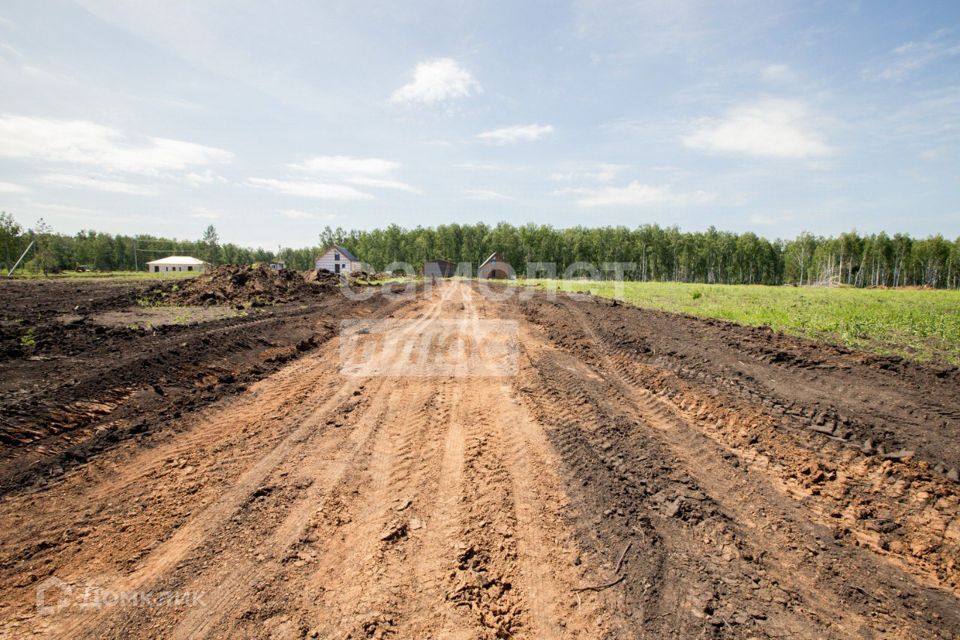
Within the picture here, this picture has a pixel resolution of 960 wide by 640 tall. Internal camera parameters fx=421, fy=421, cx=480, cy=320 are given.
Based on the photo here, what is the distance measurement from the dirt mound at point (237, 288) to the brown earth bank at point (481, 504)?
42.9ft

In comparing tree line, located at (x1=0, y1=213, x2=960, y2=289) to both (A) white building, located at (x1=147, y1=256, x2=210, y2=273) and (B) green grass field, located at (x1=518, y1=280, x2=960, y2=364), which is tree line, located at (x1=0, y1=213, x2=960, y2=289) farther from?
(B) green grass field, located at (x1=518, y1=280, x2=960, y2=364)

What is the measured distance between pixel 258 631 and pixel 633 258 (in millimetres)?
Answer: 86467

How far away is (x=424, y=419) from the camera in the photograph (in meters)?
6.53

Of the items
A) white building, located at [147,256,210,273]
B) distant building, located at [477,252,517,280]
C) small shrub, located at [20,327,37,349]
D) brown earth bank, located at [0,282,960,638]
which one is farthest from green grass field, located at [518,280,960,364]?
white building, located at [147,256,210,273]

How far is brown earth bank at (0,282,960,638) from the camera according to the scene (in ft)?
9.84

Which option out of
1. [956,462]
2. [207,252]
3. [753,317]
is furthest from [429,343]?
[207,252]

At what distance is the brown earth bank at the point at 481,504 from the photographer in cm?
300

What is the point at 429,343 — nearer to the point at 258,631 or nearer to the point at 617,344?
the point at 617,344

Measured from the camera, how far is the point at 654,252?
81875 millimetres

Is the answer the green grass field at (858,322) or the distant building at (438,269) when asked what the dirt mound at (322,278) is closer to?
the green grass field at (858,322)

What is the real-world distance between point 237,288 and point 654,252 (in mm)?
76338

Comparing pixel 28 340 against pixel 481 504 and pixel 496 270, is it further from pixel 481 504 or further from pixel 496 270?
pixel 496 270

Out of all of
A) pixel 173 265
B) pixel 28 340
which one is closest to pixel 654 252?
pixel 28 340

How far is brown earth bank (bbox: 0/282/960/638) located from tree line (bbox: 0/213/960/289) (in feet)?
244
